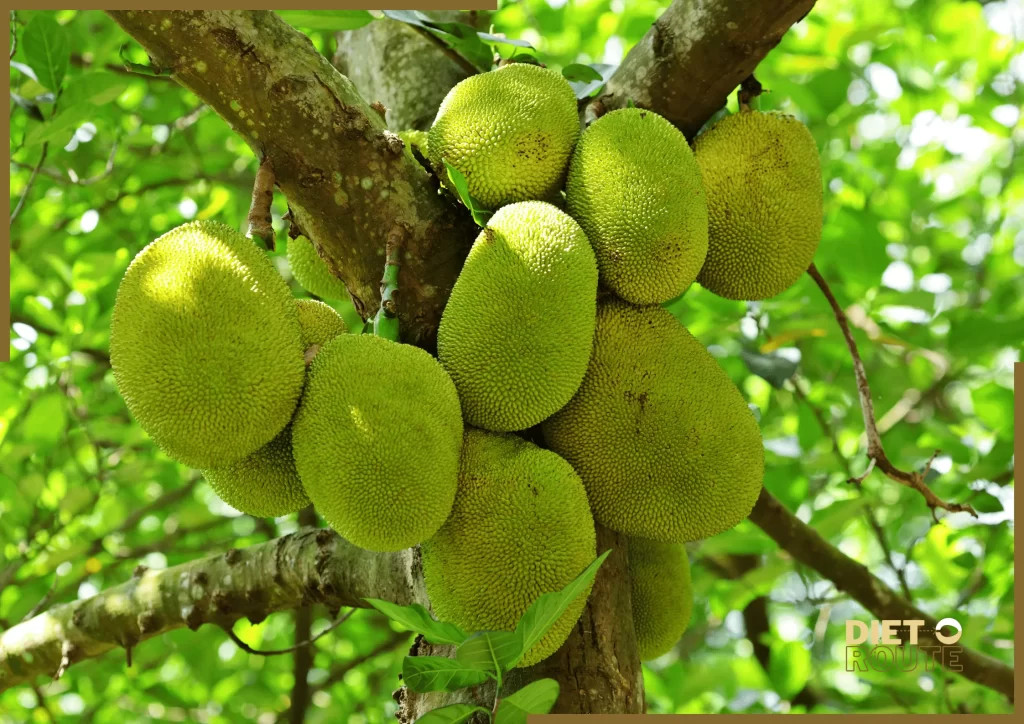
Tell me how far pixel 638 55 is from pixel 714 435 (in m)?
0.58

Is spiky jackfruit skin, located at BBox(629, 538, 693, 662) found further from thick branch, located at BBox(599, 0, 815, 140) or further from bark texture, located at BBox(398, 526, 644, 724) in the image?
thick branch, located at BBox(599, 0, 815, 140)

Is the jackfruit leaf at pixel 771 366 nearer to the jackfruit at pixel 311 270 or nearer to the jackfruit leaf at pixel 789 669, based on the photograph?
the jackfruit leaf at pixel 789 669

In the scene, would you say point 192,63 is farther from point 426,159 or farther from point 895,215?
point 895,215

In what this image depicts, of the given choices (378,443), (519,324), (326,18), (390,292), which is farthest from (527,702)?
(326,18)

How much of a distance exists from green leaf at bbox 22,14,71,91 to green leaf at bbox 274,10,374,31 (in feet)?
1.67

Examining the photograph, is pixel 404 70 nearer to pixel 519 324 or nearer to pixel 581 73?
pixel 581 73

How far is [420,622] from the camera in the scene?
848mm

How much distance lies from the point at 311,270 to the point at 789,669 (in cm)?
124

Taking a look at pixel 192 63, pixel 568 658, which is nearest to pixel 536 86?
pixel 192 63

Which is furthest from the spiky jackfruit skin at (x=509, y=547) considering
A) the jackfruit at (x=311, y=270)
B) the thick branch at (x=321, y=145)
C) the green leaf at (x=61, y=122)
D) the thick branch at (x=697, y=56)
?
the green leaf at (x=61, y=122)

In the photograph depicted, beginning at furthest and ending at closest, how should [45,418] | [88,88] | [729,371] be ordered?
[729,371] → [45,418] → [88,88]

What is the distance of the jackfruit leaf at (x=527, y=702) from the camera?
2.70 feet

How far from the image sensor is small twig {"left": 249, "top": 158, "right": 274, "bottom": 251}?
1.09 metres

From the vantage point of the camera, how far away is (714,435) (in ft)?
3.65
